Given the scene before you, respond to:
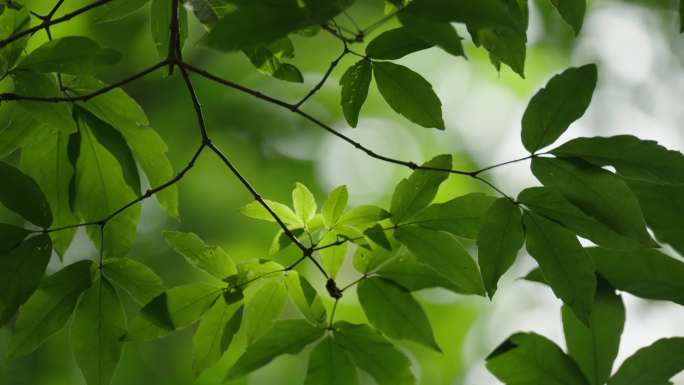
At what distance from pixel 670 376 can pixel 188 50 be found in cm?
345

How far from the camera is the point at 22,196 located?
1004 millimetres

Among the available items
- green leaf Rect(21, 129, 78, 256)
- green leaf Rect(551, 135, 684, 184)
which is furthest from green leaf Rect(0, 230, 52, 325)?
green leaf Rect(551, 135, 684, 184)

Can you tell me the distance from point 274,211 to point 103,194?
283 millimetres

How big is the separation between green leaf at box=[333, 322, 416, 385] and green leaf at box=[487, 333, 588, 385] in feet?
0.46

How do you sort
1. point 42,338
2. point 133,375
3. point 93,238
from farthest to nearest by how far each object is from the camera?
point 133,375
point 93,238
point 42,338

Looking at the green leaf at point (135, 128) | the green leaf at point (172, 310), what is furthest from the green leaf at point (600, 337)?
the green leaf at point (135, 128)

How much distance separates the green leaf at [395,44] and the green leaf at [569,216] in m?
0.25

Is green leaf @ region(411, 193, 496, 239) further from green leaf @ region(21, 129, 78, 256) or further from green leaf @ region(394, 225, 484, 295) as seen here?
green leaf @ region(21, 129, 78, 256)

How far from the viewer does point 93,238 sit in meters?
1.13

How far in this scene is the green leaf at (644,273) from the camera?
106cm

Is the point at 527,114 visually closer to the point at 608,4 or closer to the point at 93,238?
the point at 93,238

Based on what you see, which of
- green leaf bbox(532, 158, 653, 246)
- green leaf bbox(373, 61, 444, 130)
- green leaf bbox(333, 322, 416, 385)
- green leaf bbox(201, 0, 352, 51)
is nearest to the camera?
green leaf bbox(201, 0, 352, 51)

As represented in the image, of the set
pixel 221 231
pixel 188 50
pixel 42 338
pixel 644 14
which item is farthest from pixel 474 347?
pixel 42 338

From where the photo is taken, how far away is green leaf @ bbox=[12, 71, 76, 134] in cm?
99
